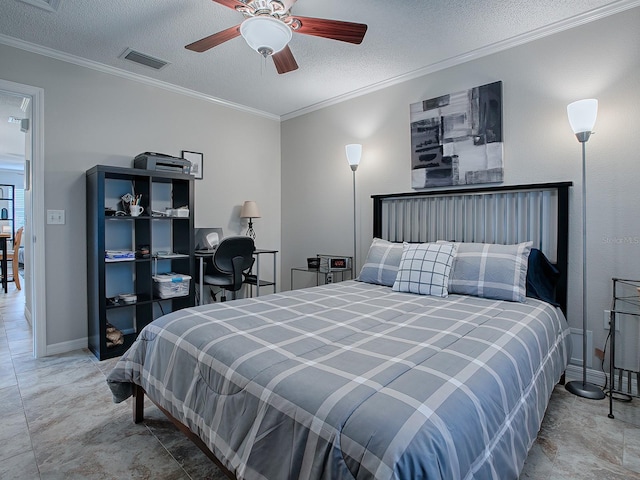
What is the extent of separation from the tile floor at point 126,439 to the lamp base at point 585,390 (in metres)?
0.05

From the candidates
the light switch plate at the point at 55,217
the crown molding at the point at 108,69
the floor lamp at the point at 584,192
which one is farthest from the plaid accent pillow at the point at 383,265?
the light switch plate at the point at 55,217

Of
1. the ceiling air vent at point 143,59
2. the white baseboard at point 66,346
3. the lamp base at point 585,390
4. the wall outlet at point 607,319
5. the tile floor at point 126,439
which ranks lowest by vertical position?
the tile floor at point 126,439

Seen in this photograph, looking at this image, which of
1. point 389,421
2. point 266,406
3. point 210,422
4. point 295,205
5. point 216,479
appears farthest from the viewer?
point 295,205

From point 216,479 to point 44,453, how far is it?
893mm

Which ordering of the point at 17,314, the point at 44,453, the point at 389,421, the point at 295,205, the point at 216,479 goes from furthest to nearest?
the point at 295,205
the point at 17,314
the point at 44,453
the point at 216,479
the point at 389,421

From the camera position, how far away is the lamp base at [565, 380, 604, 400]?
2.19m

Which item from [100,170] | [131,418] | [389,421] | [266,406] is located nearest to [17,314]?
[100,170]

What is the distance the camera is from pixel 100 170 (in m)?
2.81

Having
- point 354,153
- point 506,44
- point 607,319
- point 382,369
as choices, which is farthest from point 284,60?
point 607,319

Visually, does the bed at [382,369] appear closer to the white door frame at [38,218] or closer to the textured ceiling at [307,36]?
the textured ceiling at [307,36]

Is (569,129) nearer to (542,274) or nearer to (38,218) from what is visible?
(542,274)

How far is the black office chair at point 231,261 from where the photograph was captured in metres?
3.41

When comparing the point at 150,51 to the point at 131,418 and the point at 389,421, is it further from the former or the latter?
the point at 389,421

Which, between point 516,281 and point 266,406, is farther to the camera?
point 516,281
